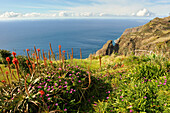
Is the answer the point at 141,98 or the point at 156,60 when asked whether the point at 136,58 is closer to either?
the point at 156,60

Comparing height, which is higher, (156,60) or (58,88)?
(156,60)

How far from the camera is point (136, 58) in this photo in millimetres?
7852

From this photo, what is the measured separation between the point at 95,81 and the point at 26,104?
342cm

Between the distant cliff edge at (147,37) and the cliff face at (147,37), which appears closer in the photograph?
the distant cliff edge at (147,37)

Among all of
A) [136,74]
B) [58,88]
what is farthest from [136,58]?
[58,88]

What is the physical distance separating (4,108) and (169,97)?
5.63 m

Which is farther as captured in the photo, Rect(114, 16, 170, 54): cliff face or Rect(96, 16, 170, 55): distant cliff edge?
Rect(114, 16, 170, 54): cliff face

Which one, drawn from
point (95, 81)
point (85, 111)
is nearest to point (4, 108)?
point (85, 111)

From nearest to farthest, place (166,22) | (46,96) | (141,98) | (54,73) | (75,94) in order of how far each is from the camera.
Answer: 1. (141,98)
2. (46,96)
3. (75,94)
4. (54,73)
5. (166,22)

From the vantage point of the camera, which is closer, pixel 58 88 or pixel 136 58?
pixel 58 88

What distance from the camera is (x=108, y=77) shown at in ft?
20.8

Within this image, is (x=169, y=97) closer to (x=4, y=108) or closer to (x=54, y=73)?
(x=54, y=73)

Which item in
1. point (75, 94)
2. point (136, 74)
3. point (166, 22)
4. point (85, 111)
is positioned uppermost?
point (166, 22)

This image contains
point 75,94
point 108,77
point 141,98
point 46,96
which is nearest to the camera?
point 141,98
